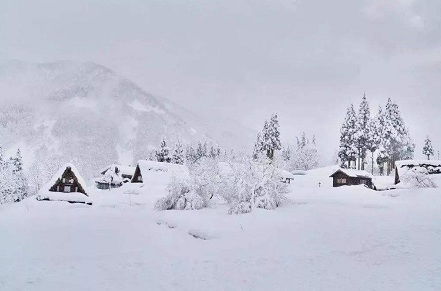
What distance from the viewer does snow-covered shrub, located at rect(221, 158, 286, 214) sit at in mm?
39553

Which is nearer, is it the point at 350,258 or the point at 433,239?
the point at 350,258

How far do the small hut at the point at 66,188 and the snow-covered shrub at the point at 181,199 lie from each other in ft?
70.2

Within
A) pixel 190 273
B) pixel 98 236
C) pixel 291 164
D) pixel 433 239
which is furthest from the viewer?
pixel 291 164

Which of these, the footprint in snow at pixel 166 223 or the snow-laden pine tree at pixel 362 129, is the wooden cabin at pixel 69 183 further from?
the snow-laden pine tree at pixel 362 129

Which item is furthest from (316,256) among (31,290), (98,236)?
(98,236)

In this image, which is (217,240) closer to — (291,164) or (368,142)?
(368,142)

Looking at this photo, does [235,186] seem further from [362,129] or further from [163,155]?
[163,155]

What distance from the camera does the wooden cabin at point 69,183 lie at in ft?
209

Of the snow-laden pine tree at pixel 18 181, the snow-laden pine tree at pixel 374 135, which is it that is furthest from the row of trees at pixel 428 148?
the snow-laden pine tree at pixel 18 181

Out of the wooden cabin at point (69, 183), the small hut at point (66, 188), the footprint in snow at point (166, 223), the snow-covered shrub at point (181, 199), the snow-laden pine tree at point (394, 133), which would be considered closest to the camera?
the footprint in snow at point (166, 223)

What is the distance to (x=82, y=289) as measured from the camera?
17594 millimetres

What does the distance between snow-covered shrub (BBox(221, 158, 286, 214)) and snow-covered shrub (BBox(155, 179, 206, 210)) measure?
279 centimetres

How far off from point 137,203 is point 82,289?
48.8m

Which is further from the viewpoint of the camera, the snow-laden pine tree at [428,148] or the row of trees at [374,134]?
the snow-laden pine tree at [428,148]
